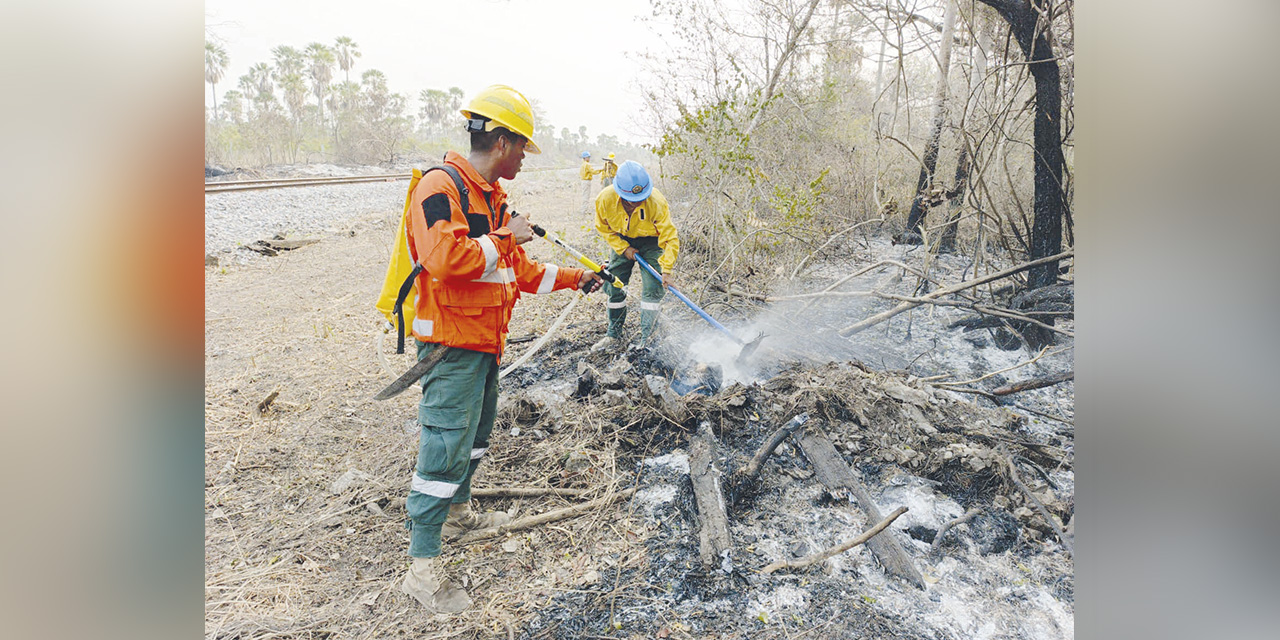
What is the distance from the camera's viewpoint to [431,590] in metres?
2.29

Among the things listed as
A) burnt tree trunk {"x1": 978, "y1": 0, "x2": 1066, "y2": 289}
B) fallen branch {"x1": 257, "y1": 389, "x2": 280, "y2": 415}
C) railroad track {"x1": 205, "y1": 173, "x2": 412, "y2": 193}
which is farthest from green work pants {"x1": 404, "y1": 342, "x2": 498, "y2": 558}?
railroad track {"x1": 205, "y1": 173, "x2": 412, "y2": 193}

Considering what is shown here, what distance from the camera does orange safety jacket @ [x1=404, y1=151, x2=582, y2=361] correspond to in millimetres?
2092

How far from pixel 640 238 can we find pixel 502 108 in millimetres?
2759

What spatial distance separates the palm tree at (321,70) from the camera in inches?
722

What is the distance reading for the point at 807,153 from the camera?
23.1 feet

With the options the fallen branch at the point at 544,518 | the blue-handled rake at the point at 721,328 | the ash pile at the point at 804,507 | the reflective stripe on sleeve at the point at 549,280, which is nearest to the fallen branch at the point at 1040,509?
the ash pile at the point at 804,507

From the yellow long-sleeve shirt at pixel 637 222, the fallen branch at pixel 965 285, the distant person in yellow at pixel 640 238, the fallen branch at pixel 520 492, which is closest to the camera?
the fallen branch at pixel 520 492

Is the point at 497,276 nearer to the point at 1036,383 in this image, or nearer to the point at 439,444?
the point at 439,444

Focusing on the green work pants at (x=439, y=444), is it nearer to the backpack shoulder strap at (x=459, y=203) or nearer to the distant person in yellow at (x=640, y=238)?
the backpack shoulder strap at (x=459, y=203)

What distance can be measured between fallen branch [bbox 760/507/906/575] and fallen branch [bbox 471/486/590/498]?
0.98 m

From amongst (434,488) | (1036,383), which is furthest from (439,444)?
(1036,383)

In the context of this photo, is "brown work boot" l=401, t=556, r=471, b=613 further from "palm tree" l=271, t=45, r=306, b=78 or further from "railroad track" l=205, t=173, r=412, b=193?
"palm tree" l=271, t=45, r=306, b=78

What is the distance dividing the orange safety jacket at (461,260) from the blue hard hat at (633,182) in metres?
2.21
